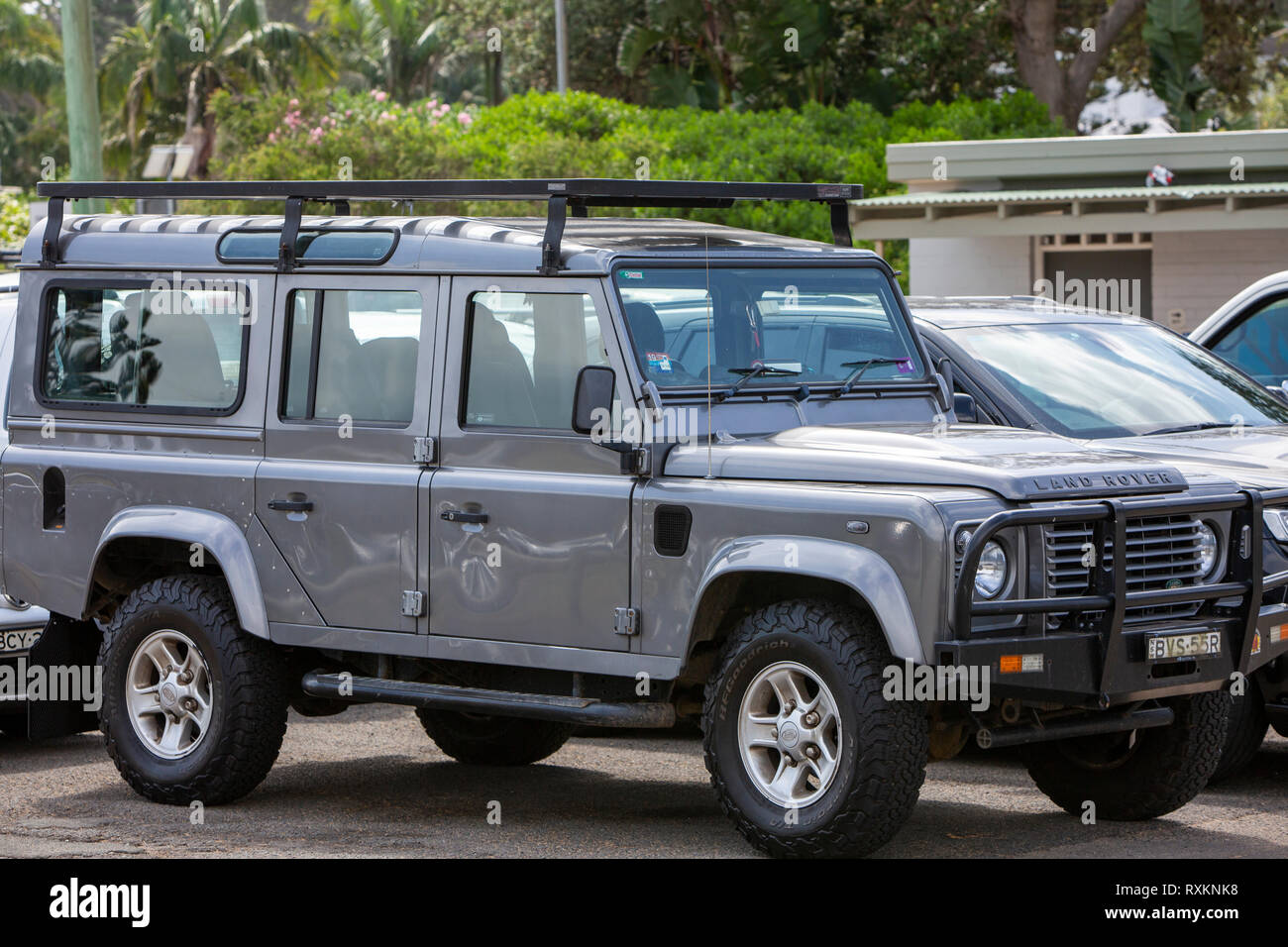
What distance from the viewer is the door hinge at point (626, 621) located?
6.58 meters

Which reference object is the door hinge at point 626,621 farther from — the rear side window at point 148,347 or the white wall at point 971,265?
the white wall at point 971,265

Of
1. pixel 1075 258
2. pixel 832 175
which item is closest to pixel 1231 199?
pixel 1075 258

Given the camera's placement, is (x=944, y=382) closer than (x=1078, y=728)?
No

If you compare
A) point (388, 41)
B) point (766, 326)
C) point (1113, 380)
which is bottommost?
point (1113, 380)

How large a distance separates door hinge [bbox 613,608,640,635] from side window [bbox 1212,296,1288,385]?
17.2ft

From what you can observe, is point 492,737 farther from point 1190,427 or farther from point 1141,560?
point 1190,427

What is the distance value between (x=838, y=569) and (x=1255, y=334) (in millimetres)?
5523

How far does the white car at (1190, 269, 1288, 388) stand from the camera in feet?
34.4

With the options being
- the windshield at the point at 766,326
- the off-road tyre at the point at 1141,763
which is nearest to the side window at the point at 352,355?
the windshield at the point at 766,326

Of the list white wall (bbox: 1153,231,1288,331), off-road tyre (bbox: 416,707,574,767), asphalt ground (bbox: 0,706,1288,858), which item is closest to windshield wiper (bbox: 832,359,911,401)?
asphalt ground (bbox: 0,706,1288,858)

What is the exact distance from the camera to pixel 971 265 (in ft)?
75.1

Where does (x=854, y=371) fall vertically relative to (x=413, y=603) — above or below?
above

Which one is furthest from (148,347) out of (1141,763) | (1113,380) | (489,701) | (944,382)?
(1113,380)

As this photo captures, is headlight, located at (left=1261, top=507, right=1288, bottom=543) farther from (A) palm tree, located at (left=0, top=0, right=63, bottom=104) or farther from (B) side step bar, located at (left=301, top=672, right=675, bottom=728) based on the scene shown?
(A) palm tree, located at (left=0, top=0, right=63, bottom=104)
